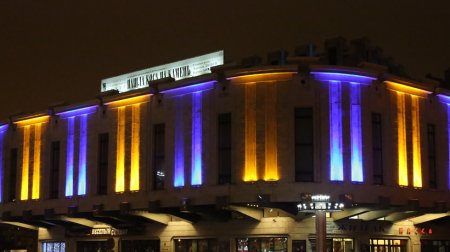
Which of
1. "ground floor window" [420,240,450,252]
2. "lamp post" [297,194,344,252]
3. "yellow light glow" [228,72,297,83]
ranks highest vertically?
"yellow light glow" [228,72,297,83]

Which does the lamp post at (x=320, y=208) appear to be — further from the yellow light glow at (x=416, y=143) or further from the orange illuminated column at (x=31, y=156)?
the orange illuminated column at (x=31, y=156)

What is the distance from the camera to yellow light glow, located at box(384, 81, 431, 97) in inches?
1453

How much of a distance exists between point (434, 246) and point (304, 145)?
11879mm

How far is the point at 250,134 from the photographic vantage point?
35125 mm

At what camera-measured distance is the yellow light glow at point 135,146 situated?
3966 centimetres

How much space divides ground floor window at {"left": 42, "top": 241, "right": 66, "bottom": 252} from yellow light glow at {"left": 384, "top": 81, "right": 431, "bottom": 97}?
22221 mm

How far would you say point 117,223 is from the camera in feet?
138

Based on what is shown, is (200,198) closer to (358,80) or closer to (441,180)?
(358,80)

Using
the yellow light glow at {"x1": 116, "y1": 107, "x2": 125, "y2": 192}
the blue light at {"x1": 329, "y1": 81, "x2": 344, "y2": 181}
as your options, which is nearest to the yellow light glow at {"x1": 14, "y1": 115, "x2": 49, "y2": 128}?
the yellow light glow at {"x1": 116, "y1": 107, "x2": 125, "y2": 192}

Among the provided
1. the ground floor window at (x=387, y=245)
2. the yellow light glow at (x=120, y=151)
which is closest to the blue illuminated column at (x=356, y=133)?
the ground floor window at (x=387, y=245)

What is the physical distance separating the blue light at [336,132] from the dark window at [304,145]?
0.93 m

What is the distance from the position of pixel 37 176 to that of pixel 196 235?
39.9ft

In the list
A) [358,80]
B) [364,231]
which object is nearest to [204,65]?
[358,80]

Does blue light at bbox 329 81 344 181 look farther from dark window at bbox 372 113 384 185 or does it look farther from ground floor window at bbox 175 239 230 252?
ground floor window at bbox 175 239 230 252
